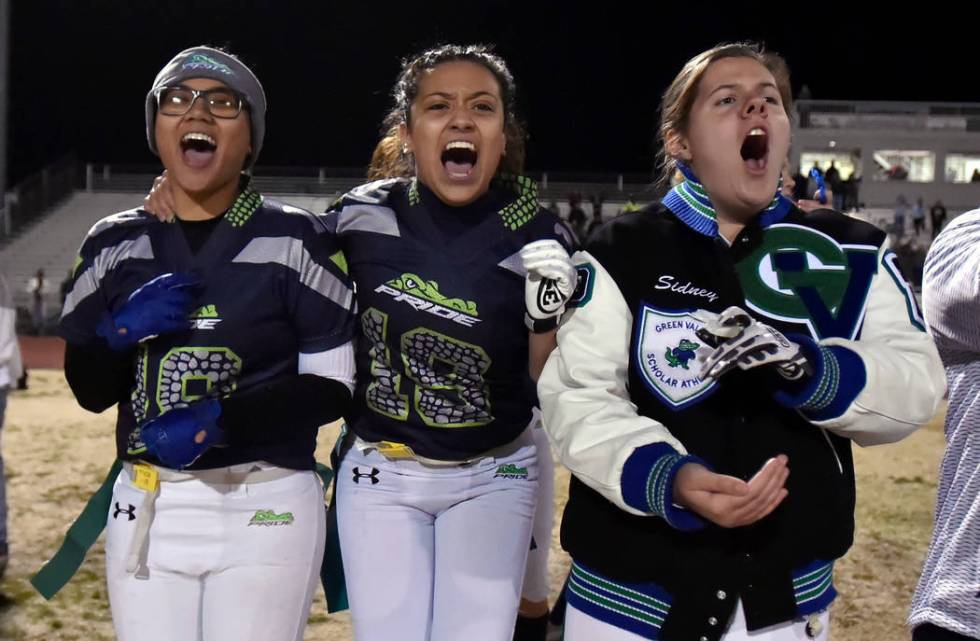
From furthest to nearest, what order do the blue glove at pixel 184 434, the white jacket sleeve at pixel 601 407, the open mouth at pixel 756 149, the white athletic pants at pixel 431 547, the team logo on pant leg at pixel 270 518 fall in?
1. the white athletic pants at pixel 431 547
2. the team logo on pant leg at pixel 270 518
3. the blue glove at pixel 184 434
4. the open mouth at pixel 756 149
5. the white jacket sleeve at pixel 601 407

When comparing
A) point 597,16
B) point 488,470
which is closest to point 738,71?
point 488,470

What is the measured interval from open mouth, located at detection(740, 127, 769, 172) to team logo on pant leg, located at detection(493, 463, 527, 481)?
1.14 meters

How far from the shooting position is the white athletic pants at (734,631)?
5.85 feet

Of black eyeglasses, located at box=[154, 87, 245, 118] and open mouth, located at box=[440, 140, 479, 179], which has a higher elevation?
black eyeglasses, located at box=[154, 87, 245, 118]

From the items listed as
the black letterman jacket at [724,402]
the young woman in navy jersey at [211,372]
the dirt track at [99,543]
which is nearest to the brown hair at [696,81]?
the black letterman jacket at [724,402]

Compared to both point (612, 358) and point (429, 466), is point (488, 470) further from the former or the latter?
point (612, 358)

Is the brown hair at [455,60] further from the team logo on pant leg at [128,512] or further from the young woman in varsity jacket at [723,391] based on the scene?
the team logo on pant leg at [128,512]

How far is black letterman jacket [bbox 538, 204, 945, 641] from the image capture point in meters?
1.72

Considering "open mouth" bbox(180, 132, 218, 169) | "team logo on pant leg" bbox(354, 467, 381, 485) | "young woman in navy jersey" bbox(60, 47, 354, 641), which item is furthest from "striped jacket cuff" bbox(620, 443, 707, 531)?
"open mouth" bbox(180, 132, 218, 169)

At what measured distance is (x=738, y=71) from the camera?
1917mm

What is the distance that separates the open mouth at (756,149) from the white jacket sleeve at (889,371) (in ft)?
0.98

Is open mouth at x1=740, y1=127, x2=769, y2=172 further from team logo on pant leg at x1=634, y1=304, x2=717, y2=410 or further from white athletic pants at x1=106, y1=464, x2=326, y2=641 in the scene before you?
white athletic pants at x1=106, y1=464, x2=326, y2=641

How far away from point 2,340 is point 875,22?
1784 inches

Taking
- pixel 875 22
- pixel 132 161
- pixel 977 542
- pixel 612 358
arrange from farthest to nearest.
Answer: pixel 875 22
pixel 132 161
pixel 977 542
pixel 612 358
